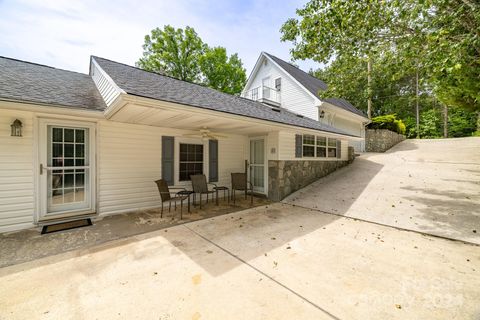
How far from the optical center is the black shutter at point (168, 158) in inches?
241

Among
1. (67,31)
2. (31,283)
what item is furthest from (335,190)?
(67,31)

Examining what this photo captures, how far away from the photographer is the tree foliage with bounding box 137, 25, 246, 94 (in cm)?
2073

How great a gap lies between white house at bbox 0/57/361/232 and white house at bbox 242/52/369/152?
217 inches

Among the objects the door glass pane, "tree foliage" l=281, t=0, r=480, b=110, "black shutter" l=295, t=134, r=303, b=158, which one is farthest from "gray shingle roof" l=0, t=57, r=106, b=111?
"tree foliage" l=281, t=0, r=480, b=110

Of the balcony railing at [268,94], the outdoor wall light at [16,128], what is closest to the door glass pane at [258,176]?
the outdoor wall light at [16,128]

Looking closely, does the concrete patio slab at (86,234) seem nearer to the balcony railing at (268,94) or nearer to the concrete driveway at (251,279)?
the concrete driveway at (251,279)

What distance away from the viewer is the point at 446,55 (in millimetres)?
3979

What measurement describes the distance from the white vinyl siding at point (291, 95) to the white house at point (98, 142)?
5.41 m

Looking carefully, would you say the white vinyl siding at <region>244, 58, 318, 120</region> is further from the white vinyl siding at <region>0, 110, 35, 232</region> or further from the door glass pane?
the white vinyl siding at <region>0, 110, 35, 232</region>

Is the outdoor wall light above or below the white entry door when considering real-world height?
above

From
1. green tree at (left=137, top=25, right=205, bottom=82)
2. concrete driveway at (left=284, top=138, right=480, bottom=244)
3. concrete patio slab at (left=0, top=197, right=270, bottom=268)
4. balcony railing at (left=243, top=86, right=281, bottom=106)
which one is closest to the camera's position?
concrete patio slab at (left=0, top=197, right=270, bottom=268)

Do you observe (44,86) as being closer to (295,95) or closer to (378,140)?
(295,95)

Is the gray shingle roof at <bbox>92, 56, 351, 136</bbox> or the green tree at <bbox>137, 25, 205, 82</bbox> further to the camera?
the green tree at <bbox>137, 25, 205, 82</bbox>

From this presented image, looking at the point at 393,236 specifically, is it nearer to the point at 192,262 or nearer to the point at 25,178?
the point at 192,262
